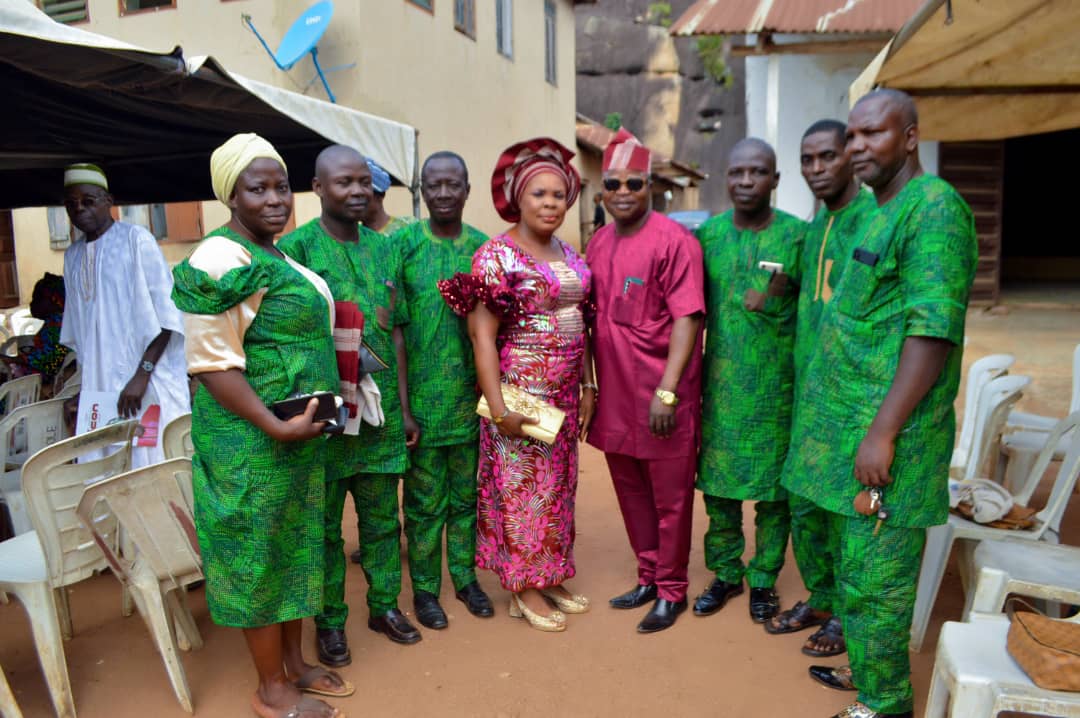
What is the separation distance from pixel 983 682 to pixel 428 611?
2158 mm

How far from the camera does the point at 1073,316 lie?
9.90 m

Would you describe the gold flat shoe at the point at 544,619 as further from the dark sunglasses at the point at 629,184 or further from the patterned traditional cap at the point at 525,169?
the dark sunglasses at the point at 629,184

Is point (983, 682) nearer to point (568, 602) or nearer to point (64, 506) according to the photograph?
point (568, 602)

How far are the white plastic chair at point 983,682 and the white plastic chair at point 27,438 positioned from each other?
140 inches

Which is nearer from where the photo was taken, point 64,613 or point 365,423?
point 365,423

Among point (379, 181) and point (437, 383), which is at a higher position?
point (379, 181)

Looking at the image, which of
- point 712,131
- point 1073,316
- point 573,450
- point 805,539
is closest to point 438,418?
point 573,450

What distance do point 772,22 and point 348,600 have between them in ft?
20.5

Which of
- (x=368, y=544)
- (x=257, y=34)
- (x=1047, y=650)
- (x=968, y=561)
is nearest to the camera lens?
(x=1047, y=650)

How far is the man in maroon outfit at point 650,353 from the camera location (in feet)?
10.2

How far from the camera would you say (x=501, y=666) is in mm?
3066

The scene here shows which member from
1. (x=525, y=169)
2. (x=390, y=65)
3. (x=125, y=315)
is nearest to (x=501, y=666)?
(x=525, y=169)

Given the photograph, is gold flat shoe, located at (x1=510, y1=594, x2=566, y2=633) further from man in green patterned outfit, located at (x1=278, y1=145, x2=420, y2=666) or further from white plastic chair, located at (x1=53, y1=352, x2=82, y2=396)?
white plastic chair, located at (x1=53, y1=352, x2=82, y2=396)

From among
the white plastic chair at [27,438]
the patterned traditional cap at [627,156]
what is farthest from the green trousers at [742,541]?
the white plastic chair at [27,438]
